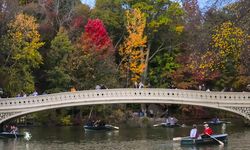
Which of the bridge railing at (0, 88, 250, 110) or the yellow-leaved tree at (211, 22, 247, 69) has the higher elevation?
the yellow-leaved tree at (211, 22, 247, 69)

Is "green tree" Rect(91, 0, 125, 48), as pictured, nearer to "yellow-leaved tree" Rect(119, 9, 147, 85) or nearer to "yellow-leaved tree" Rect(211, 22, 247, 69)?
"yellow-leaved tree" Rect(119, 9, 147, 85)

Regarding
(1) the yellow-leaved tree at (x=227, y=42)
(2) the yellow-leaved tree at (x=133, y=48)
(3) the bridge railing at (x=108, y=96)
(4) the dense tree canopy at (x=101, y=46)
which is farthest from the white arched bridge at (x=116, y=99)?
(2) the yellow-leaved tree at (x=133, y=48)

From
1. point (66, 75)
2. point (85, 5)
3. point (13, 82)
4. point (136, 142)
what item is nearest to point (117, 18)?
point (85, 5)

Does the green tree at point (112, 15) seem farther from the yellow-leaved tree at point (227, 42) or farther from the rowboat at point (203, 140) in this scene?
the yellow-leaved tree at point (227, 42)

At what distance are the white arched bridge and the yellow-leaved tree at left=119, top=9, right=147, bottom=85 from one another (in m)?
15.0

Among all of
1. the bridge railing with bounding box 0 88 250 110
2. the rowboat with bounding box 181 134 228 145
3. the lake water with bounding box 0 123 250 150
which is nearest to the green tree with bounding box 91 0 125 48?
the lake water with bounding box 0 123 250 150

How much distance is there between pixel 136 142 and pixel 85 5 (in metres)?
28.8

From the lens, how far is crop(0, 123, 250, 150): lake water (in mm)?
34000

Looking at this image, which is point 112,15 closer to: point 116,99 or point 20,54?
point 20,54

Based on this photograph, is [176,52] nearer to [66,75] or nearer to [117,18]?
[117,18]

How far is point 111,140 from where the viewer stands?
3847 centimetres

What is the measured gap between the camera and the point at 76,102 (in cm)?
4209

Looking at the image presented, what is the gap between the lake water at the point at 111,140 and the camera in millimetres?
34000

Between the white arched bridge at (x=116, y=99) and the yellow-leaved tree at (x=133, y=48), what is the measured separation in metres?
15.0
